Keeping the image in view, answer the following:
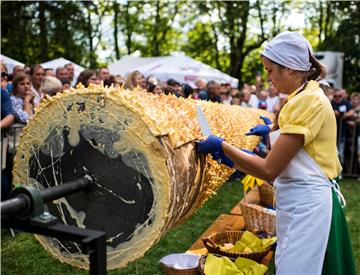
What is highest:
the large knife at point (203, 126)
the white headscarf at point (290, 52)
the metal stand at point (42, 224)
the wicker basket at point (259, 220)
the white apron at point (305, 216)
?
the white headscarf at point (290, 52)

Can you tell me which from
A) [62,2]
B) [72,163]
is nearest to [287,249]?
[72,163]

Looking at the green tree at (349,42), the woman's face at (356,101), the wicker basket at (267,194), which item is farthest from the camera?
the green tree at (349,42)

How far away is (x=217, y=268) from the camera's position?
10.0 feet

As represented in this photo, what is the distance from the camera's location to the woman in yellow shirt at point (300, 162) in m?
2.14

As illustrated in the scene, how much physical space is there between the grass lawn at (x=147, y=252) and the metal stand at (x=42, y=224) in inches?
52.3

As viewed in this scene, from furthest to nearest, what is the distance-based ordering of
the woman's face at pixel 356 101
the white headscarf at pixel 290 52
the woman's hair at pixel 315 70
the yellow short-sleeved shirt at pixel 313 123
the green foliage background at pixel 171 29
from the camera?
1. the green foliage background at pixel 171 29
2. the woman's face at pixel 356 101
3. the woman's hair at pixel 315 70
4. the white headscarf at pixel 290 52
5. the yellow short-sleeved shirt at pixel 313 123

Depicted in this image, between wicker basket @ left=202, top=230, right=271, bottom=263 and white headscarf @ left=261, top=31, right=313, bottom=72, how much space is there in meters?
1.66

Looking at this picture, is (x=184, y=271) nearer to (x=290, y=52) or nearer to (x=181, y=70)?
(x=290, y=52)

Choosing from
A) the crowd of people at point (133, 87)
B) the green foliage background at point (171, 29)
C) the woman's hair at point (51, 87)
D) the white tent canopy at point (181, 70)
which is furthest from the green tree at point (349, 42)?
the woman's hair at point (51, 87)

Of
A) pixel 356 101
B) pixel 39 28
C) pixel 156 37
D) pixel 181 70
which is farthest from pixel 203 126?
pixel 156 37

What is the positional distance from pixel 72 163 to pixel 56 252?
515mm

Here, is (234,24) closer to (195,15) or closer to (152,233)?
(195,15)

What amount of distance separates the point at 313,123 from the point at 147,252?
116 inches

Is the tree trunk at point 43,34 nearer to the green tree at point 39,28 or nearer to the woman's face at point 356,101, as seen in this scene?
the green tree at point 39,28
